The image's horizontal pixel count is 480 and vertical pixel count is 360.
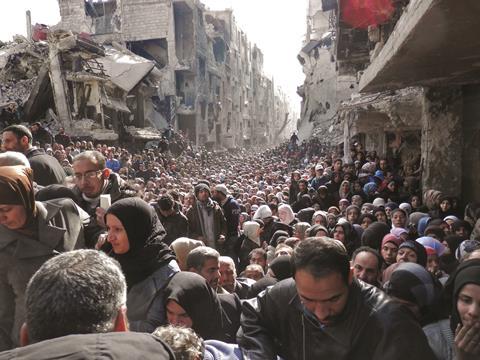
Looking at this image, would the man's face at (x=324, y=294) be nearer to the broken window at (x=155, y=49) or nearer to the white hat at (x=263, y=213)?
the white hat at (x=263, y=213)

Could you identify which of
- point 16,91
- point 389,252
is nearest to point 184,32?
point 16,91

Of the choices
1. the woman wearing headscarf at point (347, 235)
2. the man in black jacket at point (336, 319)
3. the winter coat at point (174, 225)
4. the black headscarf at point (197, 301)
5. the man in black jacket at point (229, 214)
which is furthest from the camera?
the man in black jacket at point (229, 214)

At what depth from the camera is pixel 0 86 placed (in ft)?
66.3

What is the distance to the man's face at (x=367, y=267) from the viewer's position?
3.30 m

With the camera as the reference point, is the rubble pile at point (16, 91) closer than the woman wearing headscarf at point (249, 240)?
No

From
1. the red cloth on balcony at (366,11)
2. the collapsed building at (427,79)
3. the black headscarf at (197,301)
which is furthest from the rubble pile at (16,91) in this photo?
the black headscarf at (197,301)

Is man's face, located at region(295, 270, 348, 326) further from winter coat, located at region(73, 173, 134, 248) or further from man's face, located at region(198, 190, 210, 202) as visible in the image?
man's face, located at region(198, 190, 210, 202)

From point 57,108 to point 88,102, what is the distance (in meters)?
2.15

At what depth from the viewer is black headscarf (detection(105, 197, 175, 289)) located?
249 centimetres

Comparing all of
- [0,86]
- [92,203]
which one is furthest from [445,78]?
[0,86]

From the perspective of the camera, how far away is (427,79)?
7660 millimetres

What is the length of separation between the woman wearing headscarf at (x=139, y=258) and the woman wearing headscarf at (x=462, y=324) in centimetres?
145

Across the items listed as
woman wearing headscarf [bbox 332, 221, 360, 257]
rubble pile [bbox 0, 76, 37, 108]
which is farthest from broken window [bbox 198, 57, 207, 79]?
woman wearing headscarf [bbox 332, 221, 360, 257]

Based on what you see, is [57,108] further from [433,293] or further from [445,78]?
[433,293]
